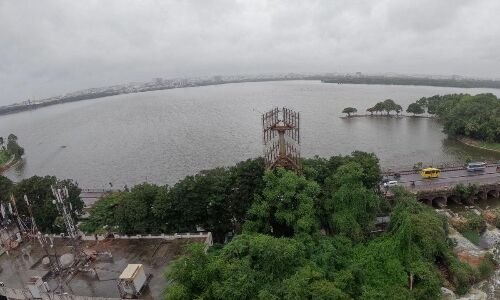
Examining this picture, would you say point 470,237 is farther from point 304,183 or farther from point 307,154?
point 307,154

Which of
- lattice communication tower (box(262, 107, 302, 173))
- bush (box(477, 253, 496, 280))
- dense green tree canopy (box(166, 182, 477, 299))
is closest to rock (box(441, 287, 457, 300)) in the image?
dense green tree canopy (box(166, 182, 477, 299))

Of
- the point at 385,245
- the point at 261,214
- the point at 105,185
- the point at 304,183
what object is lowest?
the point at 105,185

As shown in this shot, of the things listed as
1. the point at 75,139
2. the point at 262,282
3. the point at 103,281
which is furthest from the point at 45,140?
the point at 262,282

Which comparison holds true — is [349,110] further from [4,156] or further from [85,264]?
[4,156]

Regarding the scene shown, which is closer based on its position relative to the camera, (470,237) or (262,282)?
(262,282)

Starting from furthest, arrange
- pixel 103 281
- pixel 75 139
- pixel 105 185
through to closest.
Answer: pixel 75 139 < pixel 105 185 < pixel 103 281

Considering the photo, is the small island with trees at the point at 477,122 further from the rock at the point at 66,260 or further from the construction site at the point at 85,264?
the rock at the point at 66,260

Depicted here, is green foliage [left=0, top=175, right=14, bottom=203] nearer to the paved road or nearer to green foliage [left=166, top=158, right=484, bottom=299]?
green foliage [left=166, top=158, right=484, bottom=299]

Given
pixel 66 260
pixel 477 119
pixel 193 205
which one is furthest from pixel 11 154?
pixel 477 119

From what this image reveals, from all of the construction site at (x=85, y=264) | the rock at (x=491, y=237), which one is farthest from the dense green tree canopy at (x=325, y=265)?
the rock at (x=491, y=237)
